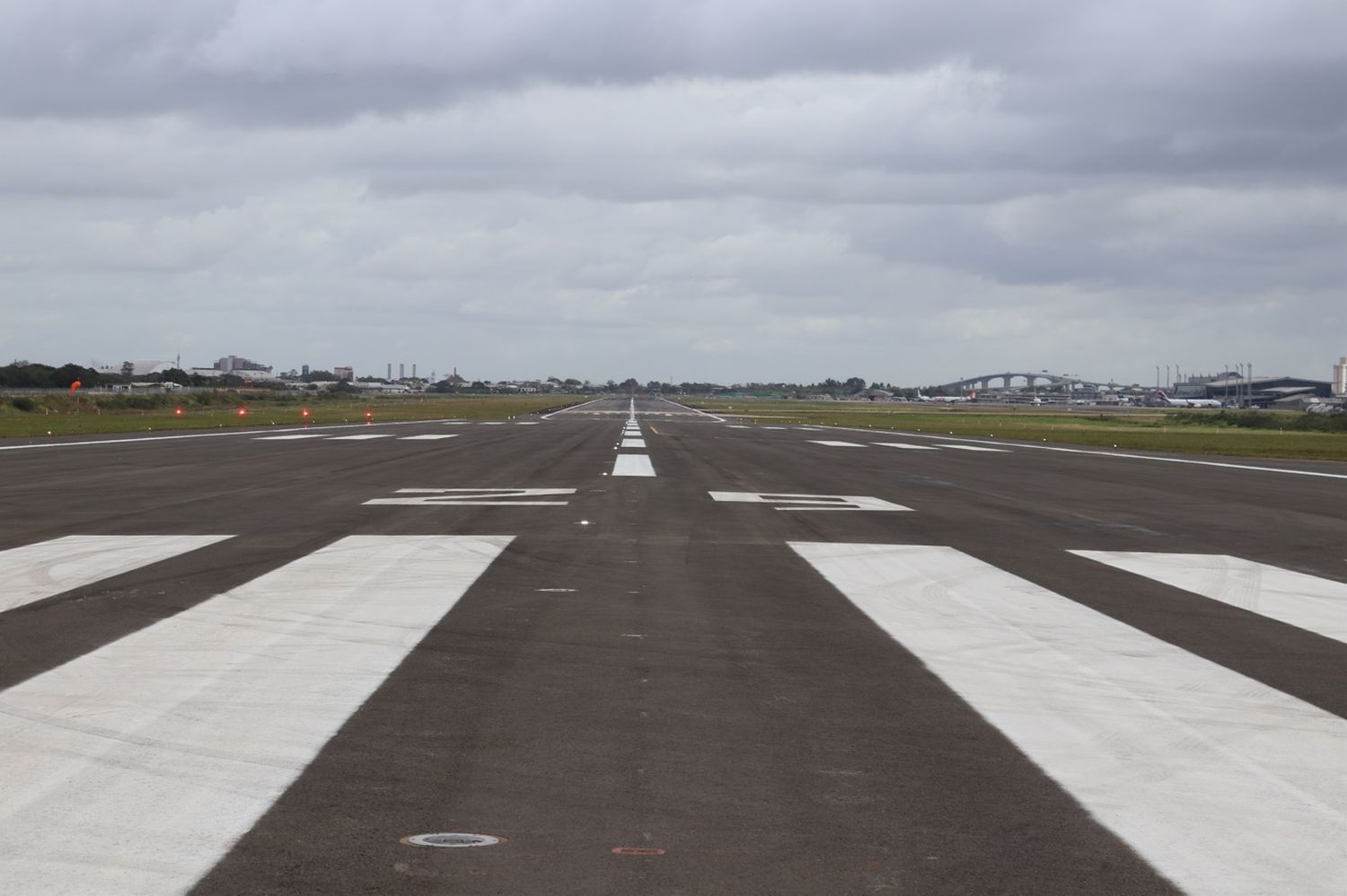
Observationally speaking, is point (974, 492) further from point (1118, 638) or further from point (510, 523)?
point (1118, 638)

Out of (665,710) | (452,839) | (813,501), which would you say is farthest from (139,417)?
(452,839)

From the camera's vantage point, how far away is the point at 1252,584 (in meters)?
10.5

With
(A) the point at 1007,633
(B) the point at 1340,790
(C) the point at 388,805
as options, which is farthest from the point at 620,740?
(A) the point at 1007,633

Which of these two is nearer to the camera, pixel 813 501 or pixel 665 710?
pixel 665 710

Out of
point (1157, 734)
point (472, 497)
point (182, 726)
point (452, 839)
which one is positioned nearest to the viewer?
point (452, 839)

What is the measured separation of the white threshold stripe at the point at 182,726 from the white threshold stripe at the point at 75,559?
1659mm

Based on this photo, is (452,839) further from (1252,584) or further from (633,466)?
(633,466)

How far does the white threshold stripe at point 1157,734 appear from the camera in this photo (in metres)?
4.10

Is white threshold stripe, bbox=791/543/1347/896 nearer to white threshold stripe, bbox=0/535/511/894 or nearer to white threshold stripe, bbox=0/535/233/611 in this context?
white threshold stripe, bbox=0/535/511/894

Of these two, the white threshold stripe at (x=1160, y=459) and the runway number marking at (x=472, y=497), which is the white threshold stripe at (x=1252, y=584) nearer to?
the runway number marking at (x=472, y=497)

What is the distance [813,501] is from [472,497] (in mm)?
5444

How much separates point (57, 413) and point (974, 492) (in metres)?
66.8

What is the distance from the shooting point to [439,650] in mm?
7070

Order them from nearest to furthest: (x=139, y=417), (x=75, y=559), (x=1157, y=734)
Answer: (x=1157, y=734)
(x=75, y=559)
(x=139, y=417)
